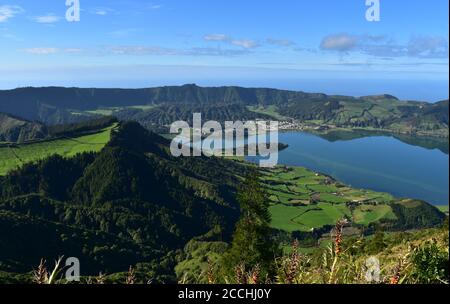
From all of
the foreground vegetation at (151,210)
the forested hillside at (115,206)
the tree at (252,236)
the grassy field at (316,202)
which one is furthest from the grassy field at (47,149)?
the tree at (252,236)

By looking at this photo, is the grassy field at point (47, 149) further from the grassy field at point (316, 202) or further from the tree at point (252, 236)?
the tree at point (252, 236)

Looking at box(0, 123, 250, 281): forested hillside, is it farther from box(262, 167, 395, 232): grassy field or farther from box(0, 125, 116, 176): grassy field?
box(262, 167, 395, 232): grassy field

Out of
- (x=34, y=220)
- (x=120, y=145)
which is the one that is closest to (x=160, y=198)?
(x=120, y=145)

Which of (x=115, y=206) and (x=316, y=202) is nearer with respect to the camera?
(x=115, y=206)

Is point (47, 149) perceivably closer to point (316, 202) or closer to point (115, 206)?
point (115, 206)

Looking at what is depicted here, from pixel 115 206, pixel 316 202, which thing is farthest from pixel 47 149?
pixel 316 202
